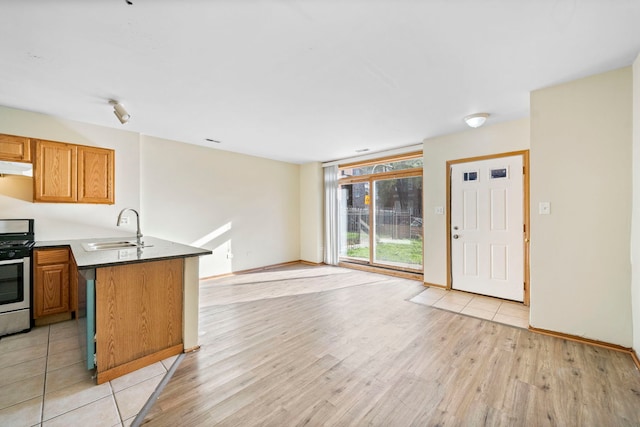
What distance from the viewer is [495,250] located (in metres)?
3.73

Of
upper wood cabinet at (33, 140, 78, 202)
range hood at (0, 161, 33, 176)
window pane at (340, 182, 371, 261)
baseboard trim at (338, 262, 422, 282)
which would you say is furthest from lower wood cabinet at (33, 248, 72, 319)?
window pane at (340, 182, 371, 261)

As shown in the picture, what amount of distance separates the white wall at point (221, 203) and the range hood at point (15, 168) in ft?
4.03

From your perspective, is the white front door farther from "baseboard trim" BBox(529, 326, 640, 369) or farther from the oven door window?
the oven door window

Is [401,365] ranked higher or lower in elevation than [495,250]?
lower

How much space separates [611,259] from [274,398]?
3.10m

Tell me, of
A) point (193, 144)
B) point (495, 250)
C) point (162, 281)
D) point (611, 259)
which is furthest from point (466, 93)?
point (193, 144)

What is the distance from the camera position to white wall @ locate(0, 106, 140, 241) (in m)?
3.06

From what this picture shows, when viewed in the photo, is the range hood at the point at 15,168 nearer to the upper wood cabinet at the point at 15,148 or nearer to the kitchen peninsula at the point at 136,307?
the upper wood cabinet at the point at 15,148

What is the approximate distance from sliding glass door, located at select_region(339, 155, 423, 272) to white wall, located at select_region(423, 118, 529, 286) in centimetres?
41

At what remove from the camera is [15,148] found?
301cm

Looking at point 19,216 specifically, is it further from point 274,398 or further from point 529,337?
point 529,337

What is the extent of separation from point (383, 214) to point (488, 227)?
2008 millimetres

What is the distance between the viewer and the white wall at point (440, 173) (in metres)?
3.77

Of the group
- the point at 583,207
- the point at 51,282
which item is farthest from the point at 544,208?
the point at 51,282
